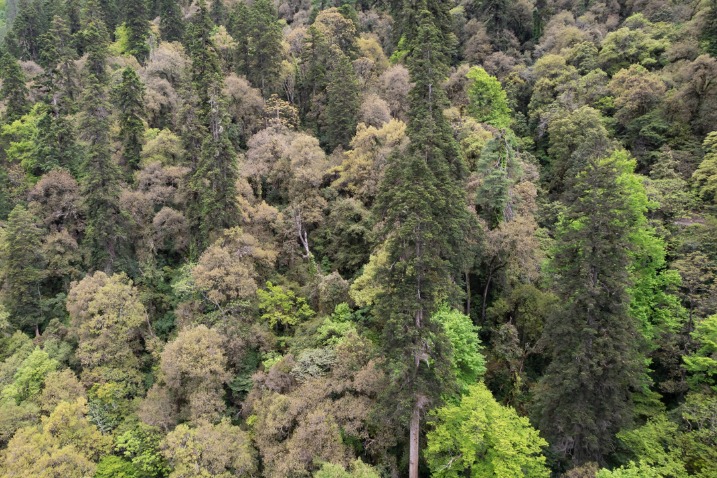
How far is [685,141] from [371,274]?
3084cm

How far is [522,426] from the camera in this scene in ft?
71.9

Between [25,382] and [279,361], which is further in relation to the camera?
[25,382]

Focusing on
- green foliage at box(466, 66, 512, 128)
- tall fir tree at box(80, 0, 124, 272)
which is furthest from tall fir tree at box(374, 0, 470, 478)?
tall fir tree at box(80, 0, 124, 272)

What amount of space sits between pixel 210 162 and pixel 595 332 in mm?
28211

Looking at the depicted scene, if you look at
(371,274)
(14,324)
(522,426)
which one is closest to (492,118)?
(371,274)

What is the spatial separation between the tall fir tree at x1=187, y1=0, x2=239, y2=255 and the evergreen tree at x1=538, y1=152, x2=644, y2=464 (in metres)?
Answer: 24.1

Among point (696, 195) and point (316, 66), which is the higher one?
point (696, 195)

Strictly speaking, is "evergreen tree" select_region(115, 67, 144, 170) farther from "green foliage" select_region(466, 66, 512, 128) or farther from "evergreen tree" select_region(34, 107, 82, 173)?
"green foliage" select_region(466, 66, 512, 128)

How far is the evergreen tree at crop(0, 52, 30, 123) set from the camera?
48375 millimetres

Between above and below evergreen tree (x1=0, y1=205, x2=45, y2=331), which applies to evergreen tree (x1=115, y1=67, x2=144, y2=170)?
above

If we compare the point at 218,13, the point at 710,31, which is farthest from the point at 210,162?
the point at 710,31

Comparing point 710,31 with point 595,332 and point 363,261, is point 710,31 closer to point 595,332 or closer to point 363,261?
point 595,332

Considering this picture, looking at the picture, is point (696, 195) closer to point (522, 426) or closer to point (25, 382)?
point (522, 426)

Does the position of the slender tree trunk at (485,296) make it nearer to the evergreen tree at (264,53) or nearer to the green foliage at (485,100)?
the green foliage at (485,100)
